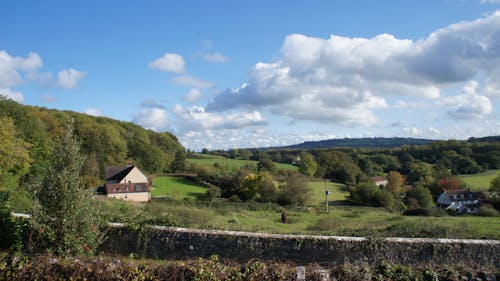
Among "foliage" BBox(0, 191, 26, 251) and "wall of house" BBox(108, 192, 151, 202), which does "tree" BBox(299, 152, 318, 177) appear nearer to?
"wall of house" BBox(108, 192, 151, 202)

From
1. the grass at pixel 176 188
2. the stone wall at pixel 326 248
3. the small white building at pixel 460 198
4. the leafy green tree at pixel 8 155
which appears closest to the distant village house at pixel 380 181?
the small white building at pixel 460 198

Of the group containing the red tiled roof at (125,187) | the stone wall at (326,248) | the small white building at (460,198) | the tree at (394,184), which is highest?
the stone wall at (326,248)

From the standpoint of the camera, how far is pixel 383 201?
4675 cm

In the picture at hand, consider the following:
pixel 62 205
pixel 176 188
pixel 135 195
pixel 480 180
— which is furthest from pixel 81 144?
pixel 480 180

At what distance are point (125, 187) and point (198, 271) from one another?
40987 millimetres

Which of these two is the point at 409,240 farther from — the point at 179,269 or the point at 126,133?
the point at 126,133

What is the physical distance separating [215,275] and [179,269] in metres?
0.80

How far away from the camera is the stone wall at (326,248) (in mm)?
10312

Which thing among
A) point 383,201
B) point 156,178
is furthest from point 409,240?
point 156,178

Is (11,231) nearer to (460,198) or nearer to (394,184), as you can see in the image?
(460,198)

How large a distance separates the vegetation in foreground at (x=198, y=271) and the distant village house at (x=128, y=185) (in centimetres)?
3647

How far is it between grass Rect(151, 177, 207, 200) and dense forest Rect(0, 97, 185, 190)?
304 inches

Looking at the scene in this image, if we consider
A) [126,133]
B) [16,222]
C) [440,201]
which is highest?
[126,133]

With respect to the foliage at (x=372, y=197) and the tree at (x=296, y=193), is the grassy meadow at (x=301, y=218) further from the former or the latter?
the foliage at (x=372, y=197)
